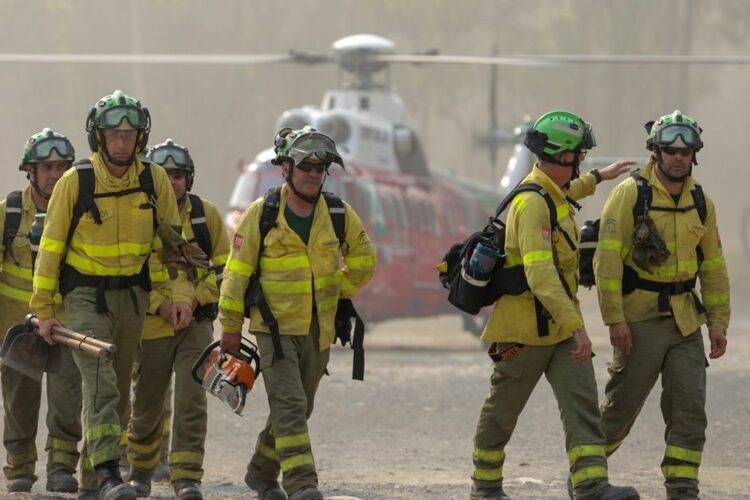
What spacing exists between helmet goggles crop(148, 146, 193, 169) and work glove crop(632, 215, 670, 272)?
2.56 meters

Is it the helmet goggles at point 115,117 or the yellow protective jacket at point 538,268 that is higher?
the helmet goggles at point 115,117

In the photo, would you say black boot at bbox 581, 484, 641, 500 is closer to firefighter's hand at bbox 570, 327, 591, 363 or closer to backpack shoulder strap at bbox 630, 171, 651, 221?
firefighter's hand at bbox 570, 327, 591, 363

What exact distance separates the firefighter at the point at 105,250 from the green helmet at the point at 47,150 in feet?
4.06

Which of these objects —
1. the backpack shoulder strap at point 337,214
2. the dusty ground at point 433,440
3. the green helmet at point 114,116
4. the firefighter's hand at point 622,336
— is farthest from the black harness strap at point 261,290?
the firefighter's hand at point 622,336

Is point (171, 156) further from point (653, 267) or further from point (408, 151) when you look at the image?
point (408, 151)

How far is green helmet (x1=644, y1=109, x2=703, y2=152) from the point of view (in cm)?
841

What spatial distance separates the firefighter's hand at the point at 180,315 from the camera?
8914mm

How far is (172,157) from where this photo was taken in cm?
948

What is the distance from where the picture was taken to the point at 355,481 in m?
10.4

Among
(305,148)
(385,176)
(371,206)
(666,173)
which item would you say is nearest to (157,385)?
(305,148)

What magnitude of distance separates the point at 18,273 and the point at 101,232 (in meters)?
1.55

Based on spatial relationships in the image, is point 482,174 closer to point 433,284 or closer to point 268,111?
point 268,111

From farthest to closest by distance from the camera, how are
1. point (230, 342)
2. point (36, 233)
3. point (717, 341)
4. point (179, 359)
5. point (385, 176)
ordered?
point (385, 176), point (179, 359), point (36, 233), point (717, 341), point (230, 342)

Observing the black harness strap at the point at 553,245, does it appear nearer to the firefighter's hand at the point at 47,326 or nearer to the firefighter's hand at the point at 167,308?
the firefighter's hand at the point at 167,308
